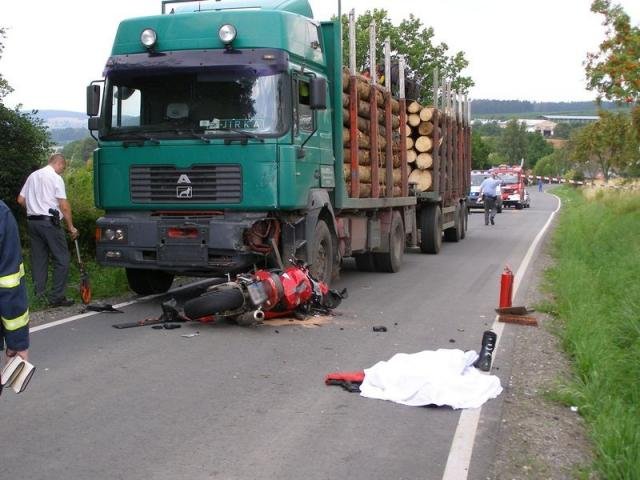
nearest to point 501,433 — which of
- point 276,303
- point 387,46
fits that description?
point 276,303

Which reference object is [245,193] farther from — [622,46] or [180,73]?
[622,46]

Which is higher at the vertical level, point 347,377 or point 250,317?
point 250,317

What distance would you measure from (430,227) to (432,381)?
10760 millimetres

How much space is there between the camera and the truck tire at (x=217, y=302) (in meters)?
7.70

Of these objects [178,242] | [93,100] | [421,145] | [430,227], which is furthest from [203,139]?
[430,227]

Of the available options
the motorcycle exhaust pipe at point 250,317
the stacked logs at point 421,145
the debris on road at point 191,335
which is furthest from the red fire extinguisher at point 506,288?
the stacked logs at point 421,145

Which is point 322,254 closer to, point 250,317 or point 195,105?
point 250,317

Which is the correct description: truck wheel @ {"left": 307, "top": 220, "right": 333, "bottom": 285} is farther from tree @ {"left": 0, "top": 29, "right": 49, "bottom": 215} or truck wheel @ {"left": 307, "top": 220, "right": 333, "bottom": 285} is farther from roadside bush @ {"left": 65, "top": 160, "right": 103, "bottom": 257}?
tree @ {"left": 0, "top": 29, "right": 49, "bottom": 215}

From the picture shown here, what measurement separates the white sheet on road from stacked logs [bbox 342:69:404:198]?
5.08 m

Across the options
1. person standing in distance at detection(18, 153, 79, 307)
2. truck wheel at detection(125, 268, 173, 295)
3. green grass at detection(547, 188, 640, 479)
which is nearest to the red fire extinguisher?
green grass at detection(547, 188, 640, 479)

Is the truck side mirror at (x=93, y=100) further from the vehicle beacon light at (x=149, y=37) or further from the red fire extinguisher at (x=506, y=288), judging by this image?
the red fire extinguisher at (x=506, y=288)

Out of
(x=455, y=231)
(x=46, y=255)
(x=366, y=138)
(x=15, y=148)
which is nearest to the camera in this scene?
(x=46, y=255)

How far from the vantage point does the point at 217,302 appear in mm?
7715

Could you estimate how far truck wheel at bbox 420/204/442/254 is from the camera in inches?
637
